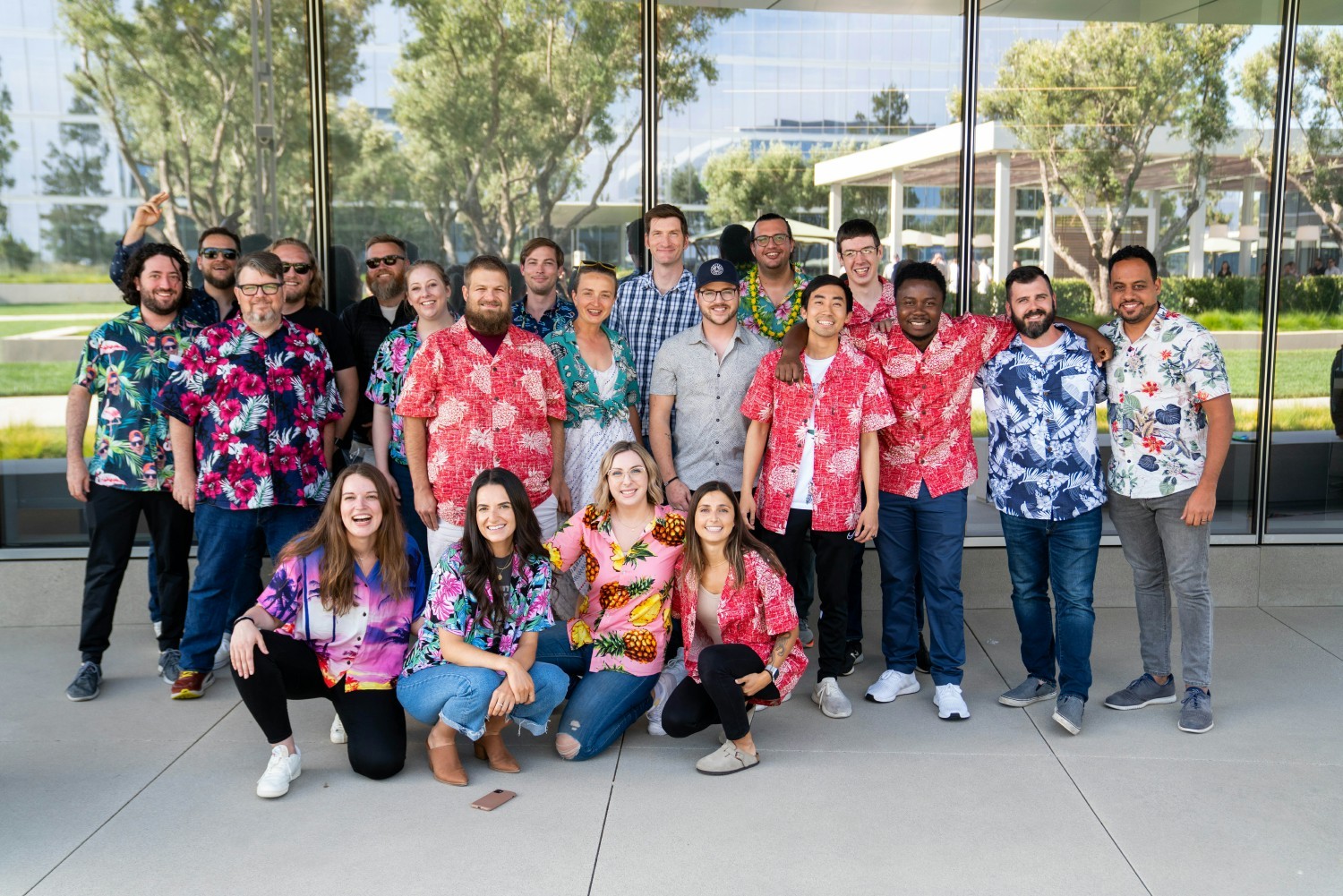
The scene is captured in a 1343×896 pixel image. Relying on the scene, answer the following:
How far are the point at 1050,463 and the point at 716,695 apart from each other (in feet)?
4.68

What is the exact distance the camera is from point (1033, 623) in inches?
166

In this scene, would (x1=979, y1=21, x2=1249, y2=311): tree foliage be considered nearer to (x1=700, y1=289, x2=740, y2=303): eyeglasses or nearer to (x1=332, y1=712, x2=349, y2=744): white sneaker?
(x1=700, y1=289, x2=740, y2=303): eyeglasses

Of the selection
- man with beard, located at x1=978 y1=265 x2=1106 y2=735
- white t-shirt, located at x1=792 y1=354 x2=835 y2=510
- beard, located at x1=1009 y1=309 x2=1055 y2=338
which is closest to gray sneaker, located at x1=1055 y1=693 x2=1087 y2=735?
man with beard, located at x1=978 y1=265 x2=1106 y2=735

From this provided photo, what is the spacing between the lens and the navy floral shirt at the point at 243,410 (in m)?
4.18

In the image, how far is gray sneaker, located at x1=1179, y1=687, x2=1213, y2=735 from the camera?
3.95 m

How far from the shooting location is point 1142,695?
13.8 feet

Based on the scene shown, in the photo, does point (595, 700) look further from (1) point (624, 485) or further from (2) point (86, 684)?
(2) point (86, 684)

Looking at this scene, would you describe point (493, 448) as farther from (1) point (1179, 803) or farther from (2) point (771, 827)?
(1) point (1179, 803)

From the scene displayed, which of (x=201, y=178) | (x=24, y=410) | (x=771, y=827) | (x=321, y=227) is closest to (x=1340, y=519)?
(x=771, y=827)

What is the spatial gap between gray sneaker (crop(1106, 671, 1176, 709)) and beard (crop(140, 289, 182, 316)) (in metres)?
3.87

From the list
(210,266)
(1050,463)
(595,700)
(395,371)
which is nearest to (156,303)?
(210,266)

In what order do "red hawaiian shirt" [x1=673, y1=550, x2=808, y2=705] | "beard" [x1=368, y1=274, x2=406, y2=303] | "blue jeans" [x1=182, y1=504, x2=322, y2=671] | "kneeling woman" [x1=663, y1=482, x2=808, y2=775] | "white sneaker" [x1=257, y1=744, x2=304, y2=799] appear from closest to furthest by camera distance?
"white sneaker" [x1=257, y1=744, x2=304, y2=799] < "kneeling woman" [x1=663, y1=482, x2=808, y2=775] < "red hawaiian shirt" [x1=673, y1=550, x2=808, y2=705] < "blue jeans" [x1=182, y1=504, x2=322, y2=671] < "beard" [x1=368, y1=274, x2=406, y2=303]

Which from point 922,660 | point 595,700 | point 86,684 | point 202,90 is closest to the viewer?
point 595,700

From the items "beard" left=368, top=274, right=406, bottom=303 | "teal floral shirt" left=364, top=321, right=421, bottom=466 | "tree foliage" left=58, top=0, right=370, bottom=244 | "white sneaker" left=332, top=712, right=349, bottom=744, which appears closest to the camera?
"white sneaker" left=332, top=712, right=349, bottom=744
